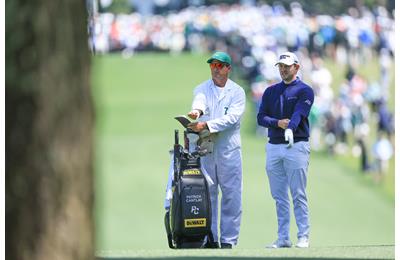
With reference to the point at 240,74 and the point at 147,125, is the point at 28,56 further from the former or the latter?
the point at 240,74

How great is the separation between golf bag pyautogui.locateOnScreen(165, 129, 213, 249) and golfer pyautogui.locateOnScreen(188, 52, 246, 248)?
0.25 metres

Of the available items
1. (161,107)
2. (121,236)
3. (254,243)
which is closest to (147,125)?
(161,107)

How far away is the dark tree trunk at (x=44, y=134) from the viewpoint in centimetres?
674

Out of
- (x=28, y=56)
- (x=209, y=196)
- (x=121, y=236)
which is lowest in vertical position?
(x=121, y=236)

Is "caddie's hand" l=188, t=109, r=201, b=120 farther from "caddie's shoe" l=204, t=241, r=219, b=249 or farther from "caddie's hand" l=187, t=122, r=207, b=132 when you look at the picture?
"caddie's shoe" l=204, t=241, r=219, b=249

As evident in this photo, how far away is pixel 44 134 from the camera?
6.74 metres

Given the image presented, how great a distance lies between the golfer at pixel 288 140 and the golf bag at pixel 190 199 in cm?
61

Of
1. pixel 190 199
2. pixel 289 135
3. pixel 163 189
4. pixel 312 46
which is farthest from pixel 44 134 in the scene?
pixel 312 46

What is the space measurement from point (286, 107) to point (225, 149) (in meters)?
0.63

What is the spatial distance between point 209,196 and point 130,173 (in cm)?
1823

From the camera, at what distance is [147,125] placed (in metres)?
36.1

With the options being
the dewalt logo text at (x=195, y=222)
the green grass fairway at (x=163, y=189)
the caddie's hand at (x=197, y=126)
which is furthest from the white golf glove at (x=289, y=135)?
the green grass fairway at (x=163, y=189)

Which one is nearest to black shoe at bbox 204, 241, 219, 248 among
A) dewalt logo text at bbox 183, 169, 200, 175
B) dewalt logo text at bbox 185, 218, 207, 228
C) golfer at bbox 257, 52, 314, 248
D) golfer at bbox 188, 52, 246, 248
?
golfer at bbox 188, 52, 246, 248

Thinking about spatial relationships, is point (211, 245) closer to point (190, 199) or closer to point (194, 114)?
point (190, 199)
